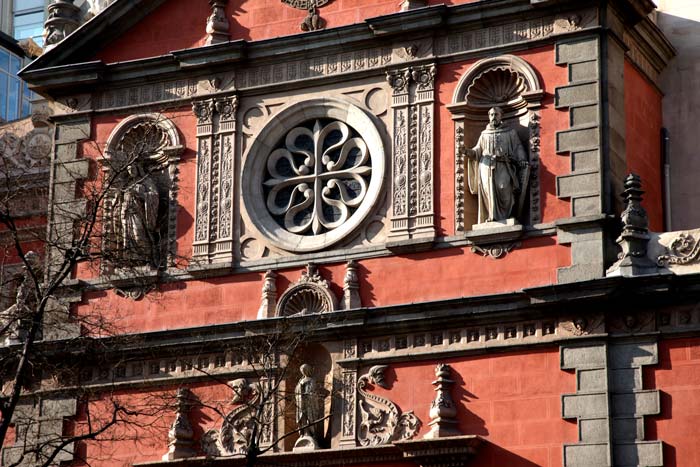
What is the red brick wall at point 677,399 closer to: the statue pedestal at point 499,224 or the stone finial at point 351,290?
the statue pedestal at point 499,224

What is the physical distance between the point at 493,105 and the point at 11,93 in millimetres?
17600

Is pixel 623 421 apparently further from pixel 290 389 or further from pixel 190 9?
pixel 190 9

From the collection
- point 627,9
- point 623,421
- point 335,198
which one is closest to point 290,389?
point 335,198

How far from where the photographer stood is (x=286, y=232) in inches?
1139

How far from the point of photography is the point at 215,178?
29.5 metres

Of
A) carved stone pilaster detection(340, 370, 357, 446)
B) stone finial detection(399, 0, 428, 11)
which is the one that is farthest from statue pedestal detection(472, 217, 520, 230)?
stone finial detection(399, 0, 428, 11)

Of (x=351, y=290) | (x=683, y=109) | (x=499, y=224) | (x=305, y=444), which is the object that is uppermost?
(x=683, y=109)

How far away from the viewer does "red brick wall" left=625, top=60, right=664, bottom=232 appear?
91.9ft

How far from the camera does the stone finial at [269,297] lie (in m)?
28.3

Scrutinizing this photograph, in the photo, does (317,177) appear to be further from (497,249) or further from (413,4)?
(497,249)

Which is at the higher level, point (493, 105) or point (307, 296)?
point (493, 105)

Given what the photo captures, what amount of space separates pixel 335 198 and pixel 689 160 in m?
5.27

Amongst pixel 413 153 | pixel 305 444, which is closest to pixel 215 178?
pixel 413 153

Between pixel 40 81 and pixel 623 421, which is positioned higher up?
pixel 40 81
